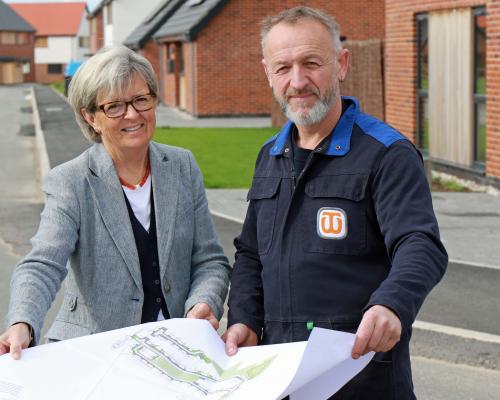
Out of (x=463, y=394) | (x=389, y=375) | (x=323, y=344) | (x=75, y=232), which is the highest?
(x=75, y=232)

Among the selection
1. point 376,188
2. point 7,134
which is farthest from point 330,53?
point 7,134

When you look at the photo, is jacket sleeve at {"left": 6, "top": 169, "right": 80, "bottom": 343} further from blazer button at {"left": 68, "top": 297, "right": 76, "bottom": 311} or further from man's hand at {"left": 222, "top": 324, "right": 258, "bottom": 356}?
man's hand at {"left": 222, "top": 324, "right": 258, "bottom": 356}

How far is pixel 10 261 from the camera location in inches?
412

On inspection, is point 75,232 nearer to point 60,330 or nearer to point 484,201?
point 60,330

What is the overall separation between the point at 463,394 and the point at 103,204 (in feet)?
10.8

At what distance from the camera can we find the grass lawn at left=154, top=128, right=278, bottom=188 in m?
16.8

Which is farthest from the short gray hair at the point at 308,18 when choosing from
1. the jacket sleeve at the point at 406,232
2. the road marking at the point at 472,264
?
the road marking at the point at 472,264

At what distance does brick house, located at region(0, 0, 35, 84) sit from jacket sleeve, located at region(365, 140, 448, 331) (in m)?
111

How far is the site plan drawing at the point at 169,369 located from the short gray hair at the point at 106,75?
79 centimetres

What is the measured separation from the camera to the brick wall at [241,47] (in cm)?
3344

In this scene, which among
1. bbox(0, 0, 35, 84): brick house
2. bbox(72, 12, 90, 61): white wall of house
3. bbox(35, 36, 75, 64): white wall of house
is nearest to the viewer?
bbox(0, 0, 35, 84): brick house

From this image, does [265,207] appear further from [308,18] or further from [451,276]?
[451,276]

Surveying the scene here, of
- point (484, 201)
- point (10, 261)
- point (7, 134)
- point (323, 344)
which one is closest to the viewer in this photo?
point (323, 344)

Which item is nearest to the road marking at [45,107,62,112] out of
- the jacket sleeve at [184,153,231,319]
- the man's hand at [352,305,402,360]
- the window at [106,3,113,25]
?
the window at [106,3,113,25]
